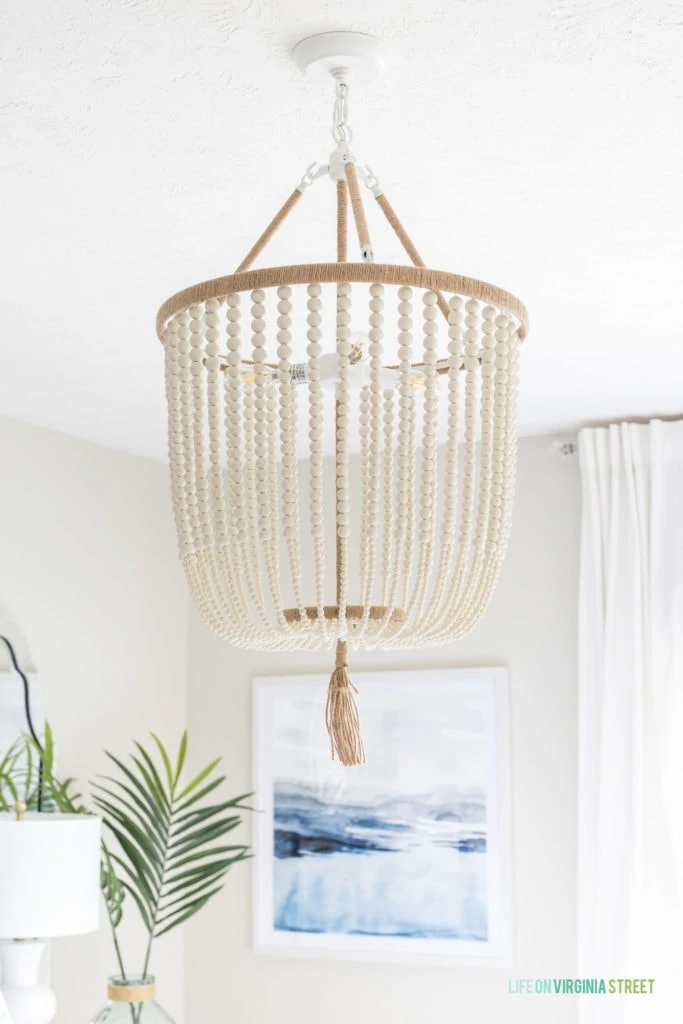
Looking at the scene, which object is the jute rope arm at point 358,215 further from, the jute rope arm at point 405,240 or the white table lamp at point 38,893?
the white table lamp at point 38,893

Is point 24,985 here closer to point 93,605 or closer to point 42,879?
point 42,879

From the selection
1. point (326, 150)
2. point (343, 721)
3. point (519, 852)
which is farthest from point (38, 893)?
point (326, 150)

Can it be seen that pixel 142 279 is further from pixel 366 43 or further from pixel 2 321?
pixel 366 43

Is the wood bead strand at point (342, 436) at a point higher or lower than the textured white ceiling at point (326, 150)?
lower

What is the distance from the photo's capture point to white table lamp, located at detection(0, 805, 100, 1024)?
10.1 feet

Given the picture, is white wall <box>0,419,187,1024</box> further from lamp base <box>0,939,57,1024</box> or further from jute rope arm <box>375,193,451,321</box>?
jute rope arm <box>375,193,451,321</box>

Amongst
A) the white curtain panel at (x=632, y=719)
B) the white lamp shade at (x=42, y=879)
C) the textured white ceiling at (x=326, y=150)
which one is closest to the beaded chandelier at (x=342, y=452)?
the textured white ceiling at (x=326, y=150)

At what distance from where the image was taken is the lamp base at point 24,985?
3.21 meters

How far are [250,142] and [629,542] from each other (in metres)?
2.16

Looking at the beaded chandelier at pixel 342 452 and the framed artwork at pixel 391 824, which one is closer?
the beaded chandelier at pixel 342 452

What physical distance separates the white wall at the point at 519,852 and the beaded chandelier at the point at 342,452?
237 cm

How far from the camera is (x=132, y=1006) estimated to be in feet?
9.29

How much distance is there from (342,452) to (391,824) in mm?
2815

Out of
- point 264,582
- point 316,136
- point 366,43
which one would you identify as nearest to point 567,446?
point 264,582
